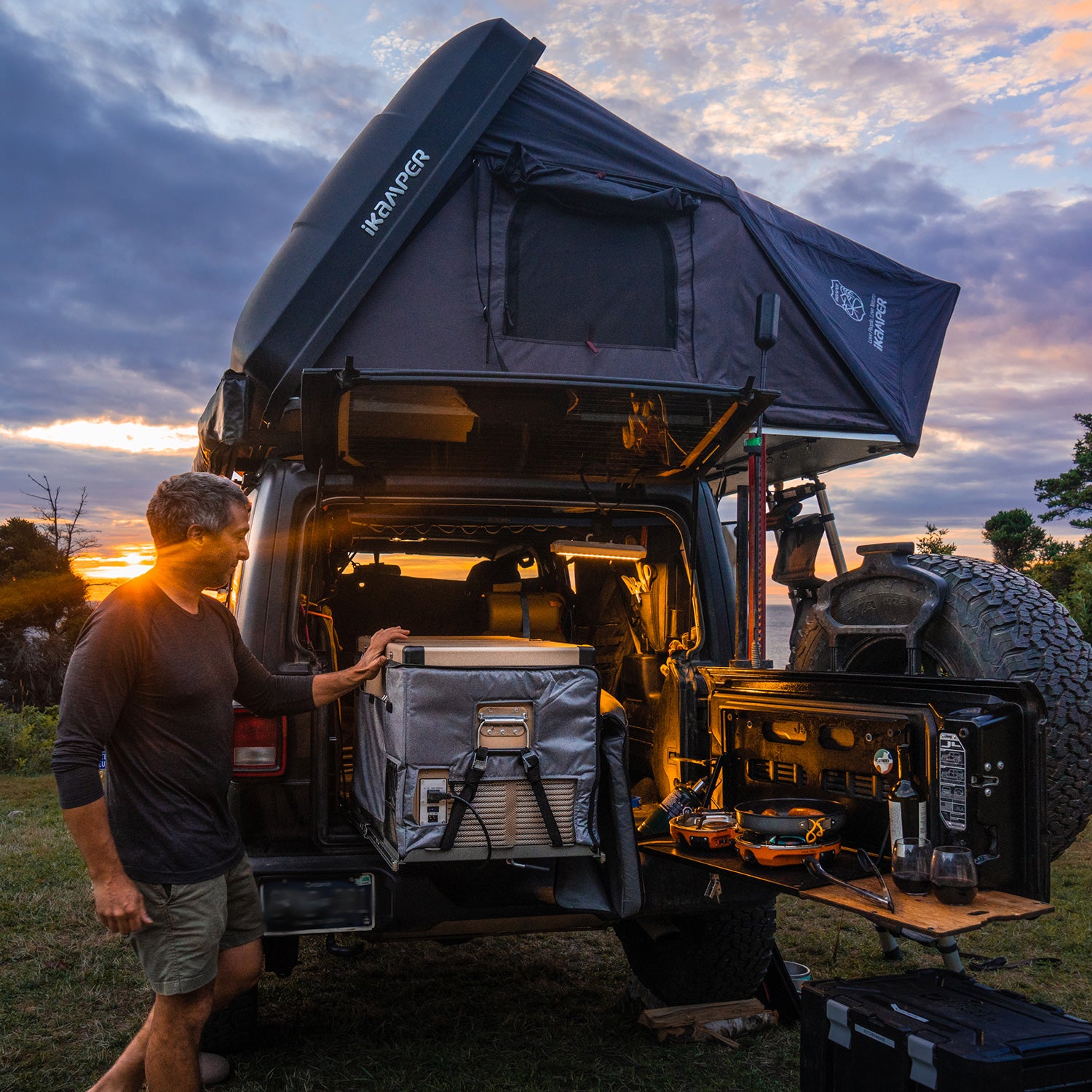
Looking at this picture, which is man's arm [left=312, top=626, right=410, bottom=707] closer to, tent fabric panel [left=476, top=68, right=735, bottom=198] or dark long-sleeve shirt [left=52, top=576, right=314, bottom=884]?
dark long-sleeve shirt [left=52, top=576, right=314, bottom=884]

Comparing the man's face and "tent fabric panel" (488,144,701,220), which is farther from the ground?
"tent fabric panel" (488,144,701,220)

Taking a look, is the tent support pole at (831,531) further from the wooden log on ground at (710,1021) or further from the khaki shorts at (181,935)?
the khaki shorts at (181,935)

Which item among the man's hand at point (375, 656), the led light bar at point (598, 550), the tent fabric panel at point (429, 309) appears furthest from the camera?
the tent fabric panel at point (429, 309)

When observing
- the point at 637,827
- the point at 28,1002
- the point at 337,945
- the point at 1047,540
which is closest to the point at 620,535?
the point at 637,827

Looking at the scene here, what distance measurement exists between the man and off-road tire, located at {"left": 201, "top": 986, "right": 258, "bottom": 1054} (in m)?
0.58

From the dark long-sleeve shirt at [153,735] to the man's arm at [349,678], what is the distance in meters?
0.38

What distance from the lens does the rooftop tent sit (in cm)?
411

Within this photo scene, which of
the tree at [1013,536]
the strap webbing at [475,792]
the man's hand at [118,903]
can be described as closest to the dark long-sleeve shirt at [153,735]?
the man's hand at [118,903]

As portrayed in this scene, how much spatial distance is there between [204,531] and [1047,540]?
19.5m

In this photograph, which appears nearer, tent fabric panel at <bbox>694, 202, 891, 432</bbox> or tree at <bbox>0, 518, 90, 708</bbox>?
tent fabric panel at <bbox>694, 202, 891, 432</bbox>

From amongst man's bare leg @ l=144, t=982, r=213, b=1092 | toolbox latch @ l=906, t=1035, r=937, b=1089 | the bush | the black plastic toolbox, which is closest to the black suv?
the black plastic toolbox

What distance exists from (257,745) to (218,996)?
2.32 feet

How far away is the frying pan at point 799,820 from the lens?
2.80 meters

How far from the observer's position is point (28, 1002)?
3.90m
